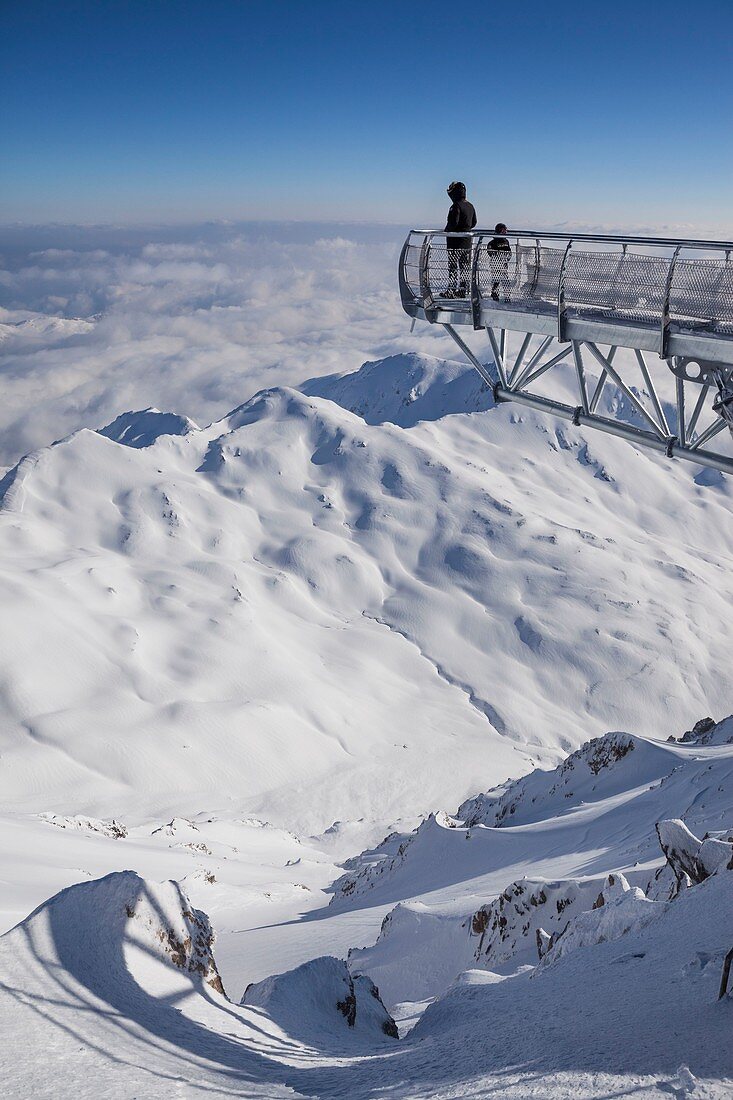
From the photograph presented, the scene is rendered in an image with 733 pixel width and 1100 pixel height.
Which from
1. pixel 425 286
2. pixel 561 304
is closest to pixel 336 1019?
pixel 561 304

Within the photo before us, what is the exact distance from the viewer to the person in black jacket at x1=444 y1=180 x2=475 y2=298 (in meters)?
14.0

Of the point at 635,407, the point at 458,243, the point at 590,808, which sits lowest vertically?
the point at 590,808

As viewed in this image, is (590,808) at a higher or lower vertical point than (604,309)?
lower

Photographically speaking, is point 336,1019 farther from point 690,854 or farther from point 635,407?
point 635,407

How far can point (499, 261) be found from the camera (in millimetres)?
13758

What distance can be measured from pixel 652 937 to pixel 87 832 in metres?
43.7

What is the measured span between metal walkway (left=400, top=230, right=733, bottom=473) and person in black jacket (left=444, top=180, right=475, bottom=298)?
25mm

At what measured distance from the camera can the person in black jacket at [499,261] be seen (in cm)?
1366

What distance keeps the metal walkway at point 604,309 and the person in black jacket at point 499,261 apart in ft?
0.06

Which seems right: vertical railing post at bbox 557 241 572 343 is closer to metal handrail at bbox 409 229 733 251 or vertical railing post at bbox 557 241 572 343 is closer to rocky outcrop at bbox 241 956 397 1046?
→ metal handrail at bbox 409 229 733 251

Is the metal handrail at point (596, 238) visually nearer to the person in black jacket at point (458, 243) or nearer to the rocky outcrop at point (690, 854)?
the person in black jacket at point (458, 243)

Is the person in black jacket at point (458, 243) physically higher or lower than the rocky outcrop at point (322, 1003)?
higher

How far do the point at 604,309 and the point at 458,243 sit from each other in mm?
3476

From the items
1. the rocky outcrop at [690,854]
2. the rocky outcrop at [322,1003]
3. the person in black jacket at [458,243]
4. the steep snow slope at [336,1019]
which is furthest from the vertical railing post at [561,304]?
the rocky outcrop at [322,1003]
